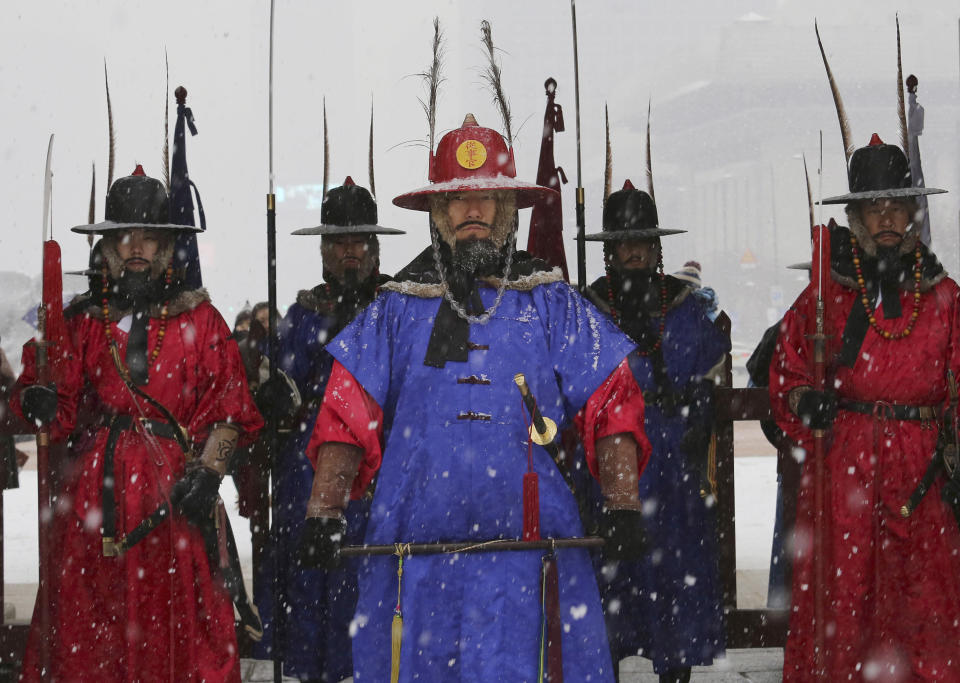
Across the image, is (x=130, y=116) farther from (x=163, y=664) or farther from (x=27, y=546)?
(x=163, y=664)

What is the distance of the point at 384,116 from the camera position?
1487 inches

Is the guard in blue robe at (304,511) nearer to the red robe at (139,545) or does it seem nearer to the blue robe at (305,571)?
the blue robe at (305,571)

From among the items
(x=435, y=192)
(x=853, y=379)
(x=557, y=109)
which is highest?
(x=557, y=109)

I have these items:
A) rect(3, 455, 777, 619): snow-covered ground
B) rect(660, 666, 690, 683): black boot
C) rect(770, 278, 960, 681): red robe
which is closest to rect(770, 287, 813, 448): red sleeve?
rect(770, 278, 960, 681): red robe

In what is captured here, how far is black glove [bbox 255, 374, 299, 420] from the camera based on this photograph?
4.42 m

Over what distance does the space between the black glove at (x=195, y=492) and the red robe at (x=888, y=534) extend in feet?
7.02

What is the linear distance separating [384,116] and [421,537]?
35889 mm

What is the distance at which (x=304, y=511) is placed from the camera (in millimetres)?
4598

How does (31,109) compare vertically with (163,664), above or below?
above

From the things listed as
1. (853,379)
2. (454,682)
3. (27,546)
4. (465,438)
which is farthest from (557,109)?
(27,546)

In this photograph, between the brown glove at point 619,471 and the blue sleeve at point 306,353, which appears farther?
the blue sleeve at point 306,353

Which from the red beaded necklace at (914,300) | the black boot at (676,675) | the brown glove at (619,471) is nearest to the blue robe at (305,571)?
the black boot at (676,675)

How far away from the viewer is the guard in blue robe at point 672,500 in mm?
4695

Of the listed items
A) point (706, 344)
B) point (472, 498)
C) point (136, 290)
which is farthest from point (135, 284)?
point (706, 344)
